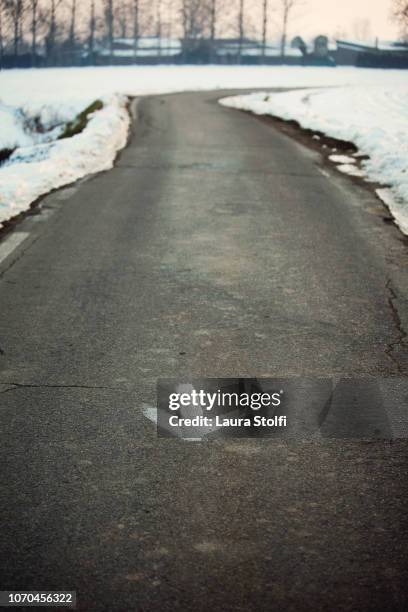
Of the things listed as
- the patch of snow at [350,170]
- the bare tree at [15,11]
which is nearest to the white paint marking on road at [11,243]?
the patch of snow at [350,170]

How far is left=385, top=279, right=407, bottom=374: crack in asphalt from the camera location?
423 cm

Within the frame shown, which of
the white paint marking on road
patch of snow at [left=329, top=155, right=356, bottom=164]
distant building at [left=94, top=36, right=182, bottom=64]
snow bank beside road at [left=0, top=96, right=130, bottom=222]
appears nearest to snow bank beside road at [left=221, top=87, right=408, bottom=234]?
patch of snow at [left=329, top=155, right=356, bottom=164]

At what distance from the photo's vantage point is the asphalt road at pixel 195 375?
95.3 inches

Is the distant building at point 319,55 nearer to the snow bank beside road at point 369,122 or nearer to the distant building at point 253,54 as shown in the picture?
the distant building at point 253,54

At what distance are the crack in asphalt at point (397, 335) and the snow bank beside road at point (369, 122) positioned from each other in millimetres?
2372

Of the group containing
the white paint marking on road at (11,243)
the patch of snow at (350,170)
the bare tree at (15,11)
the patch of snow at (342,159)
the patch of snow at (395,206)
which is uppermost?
the bare tree at (15,11)

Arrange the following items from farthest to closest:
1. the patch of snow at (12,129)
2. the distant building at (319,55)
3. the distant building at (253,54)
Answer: the distant building at (253,54) → the distant building at (319,55) → the patch of snow at (12,129)

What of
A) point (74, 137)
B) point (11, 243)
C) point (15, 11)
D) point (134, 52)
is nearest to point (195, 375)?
point (11, 243)

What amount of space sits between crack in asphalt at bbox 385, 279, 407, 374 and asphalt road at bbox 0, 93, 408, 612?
2cm

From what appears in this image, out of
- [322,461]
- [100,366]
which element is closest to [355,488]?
[322,461]

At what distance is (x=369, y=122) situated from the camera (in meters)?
17.3

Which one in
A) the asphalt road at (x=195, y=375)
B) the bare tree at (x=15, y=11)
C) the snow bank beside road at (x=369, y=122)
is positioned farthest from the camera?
the bare tree at (x=15, y=11)

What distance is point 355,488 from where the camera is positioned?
2918 millimetres

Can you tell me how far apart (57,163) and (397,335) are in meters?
8.61
